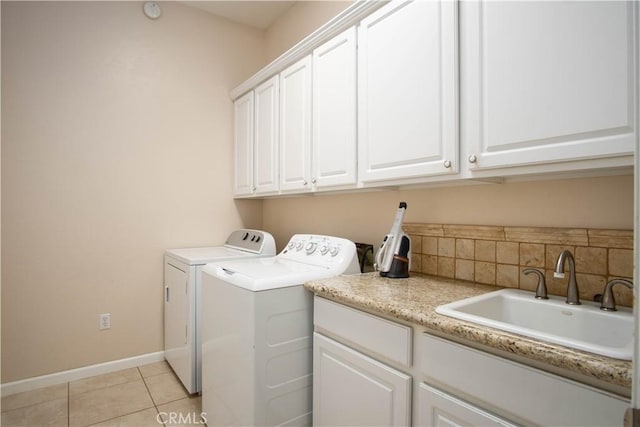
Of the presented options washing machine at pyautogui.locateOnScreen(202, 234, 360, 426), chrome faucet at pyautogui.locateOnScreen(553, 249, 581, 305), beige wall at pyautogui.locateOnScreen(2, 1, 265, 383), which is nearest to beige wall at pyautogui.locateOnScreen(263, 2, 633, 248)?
chrome faucet at pyautogui.locateOnScreen(553, 249, 581, 305)

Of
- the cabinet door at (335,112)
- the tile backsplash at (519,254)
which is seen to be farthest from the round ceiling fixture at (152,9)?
the tile backsplash at (519,254)

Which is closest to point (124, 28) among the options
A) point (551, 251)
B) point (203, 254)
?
point (203, 254)

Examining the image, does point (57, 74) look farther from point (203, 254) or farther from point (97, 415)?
point (97, 415)

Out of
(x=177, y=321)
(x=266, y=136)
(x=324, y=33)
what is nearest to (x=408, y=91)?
(x=324, y=33)

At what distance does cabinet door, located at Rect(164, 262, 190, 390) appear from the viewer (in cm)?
219

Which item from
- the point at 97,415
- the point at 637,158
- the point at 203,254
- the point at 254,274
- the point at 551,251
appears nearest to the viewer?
the point at 637,158

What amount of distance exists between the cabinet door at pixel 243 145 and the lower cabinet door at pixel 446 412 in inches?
79.9

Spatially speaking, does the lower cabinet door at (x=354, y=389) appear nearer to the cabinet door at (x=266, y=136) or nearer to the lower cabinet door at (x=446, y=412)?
the lower cabinet door at (x=446, y=412)

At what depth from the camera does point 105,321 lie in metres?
2.49

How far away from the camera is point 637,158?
438 mm

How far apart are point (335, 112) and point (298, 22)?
4.58 ft

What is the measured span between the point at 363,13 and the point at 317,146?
709mm

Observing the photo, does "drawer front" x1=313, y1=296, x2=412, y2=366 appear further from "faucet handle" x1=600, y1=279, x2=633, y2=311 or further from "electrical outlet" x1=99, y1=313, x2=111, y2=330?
"electrical outlet" x1=99, y1=313, x2=111, y2=330

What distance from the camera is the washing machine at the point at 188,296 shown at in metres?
2.13
